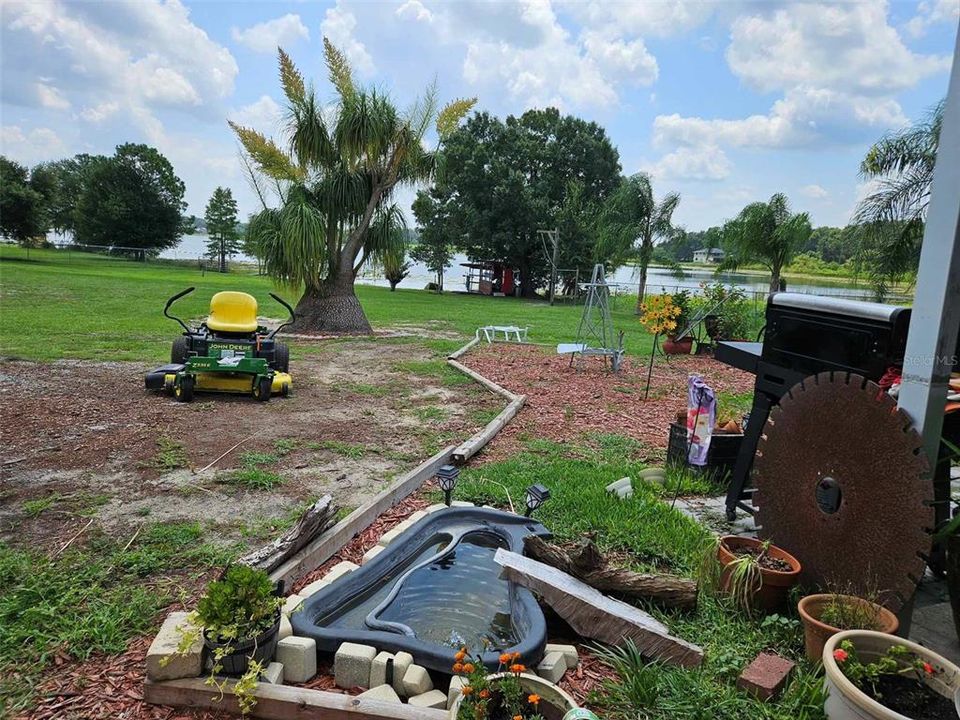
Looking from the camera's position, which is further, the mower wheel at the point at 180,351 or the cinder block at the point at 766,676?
the mower wheel at the point at 180,351

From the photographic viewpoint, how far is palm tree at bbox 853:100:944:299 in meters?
12.6

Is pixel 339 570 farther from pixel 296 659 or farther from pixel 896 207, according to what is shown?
pixel 896 207

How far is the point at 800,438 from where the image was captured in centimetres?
273

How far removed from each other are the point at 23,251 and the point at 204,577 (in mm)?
41188

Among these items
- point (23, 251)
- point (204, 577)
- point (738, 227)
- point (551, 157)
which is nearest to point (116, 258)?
point (23, 251)

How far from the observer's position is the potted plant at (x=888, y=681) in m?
1.75

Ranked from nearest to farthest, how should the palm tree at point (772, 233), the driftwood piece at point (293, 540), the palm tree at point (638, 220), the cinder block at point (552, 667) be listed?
the cinder block at point (552, 667) → the driftwood piece at point (293, 540) → the palm tree at point (772, 233) → the palm tree at point (638, 220)

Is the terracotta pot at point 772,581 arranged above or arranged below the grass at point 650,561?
above

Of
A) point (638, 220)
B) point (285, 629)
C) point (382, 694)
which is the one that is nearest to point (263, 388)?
point (285, 629)

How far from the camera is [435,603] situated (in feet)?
8.98

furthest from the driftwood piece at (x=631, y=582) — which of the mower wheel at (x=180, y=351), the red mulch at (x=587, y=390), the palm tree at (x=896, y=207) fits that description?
the palm tree at (x=896, y=207)

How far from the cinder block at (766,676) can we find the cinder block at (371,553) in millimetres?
1735

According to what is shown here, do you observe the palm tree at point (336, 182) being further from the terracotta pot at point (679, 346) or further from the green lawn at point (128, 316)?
the terracotta pot at point (679, 346)

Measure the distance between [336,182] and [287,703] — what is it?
11701mm
